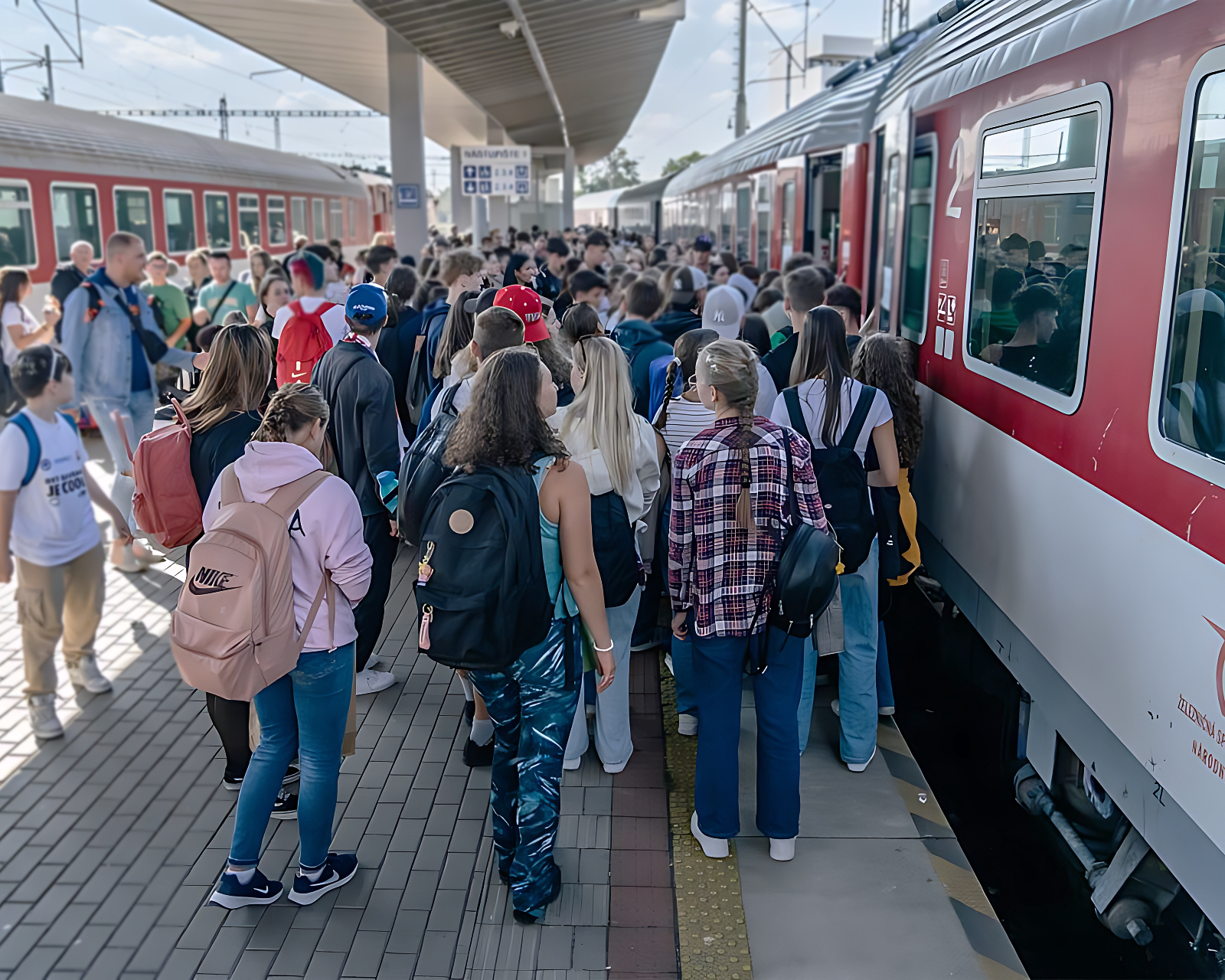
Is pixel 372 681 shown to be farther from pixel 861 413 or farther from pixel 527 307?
pixel 861 413

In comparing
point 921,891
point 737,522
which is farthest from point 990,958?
point 737,522

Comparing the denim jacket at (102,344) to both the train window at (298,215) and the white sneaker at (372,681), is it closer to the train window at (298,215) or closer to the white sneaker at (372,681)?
the white sneaker at (372,681)

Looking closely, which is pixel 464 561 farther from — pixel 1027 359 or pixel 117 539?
→ pixel 117 539

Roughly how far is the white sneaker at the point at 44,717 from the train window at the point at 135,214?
10.2 m

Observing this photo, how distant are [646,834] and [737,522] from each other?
1354mm

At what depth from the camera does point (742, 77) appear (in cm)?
3133

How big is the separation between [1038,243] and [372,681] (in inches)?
145

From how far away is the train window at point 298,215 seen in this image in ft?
68.4

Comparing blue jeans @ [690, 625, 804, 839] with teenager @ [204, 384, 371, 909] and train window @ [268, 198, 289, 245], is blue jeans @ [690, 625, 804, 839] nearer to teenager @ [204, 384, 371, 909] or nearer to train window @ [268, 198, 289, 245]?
teenager @ [204, 384, 371, 909]

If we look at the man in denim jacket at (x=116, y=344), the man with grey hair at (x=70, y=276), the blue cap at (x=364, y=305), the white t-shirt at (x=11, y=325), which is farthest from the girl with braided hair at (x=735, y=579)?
the white t-shirt at (x=11, y=325)

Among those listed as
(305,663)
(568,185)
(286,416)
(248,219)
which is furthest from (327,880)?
(568,185)

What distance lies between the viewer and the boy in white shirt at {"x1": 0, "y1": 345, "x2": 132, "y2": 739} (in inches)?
185

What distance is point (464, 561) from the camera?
10.6 feet

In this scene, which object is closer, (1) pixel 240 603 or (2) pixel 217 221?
(1) pixel 240 603
